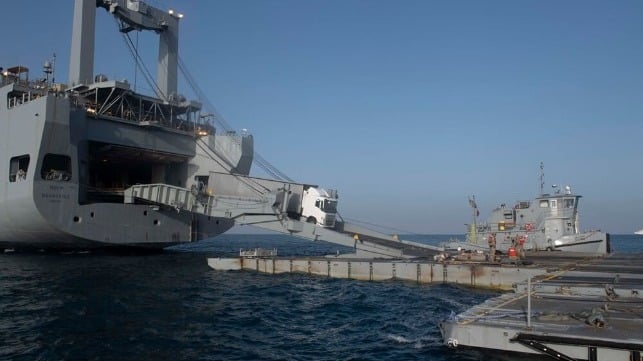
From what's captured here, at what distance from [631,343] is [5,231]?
141 feet

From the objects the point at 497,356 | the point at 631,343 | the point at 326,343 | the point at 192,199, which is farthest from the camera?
the point at 192,199

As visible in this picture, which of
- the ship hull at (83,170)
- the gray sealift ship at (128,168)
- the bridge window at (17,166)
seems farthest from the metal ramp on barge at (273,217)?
the bridge window at (17,166)

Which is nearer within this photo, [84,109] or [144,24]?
[84,109]

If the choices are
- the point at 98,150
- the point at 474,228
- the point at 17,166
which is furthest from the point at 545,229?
the point at 17,166

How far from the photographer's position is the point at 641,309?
47.3 feet

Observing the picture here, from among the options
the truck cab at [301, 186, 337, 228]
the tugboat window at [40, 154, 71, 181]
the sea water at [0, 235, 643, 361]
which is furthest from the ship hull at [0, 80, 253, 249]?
the truck cab at [301, 186, 337, 228]

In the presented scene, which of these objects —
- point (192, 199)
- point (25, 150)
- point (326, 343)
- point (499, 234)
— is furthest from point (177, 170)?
point (326, 343)

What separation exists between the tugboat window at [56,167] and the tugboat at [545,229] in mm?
33732

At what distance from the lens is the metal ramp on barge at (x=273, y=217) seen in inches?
1336

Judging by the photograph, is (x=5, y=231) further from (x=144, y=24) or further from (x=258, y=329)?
(x=258, y=329)

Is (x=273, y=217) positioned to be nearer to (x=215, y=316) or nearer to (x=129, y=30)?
(x=215, y=316)

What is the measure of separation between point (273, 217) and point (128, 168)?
21550mm

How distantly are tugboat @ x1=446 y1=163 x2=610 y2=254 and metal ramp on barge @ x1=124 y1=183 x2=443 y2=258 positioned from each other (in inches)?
425

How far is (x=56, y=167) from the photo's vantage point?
38.7m
